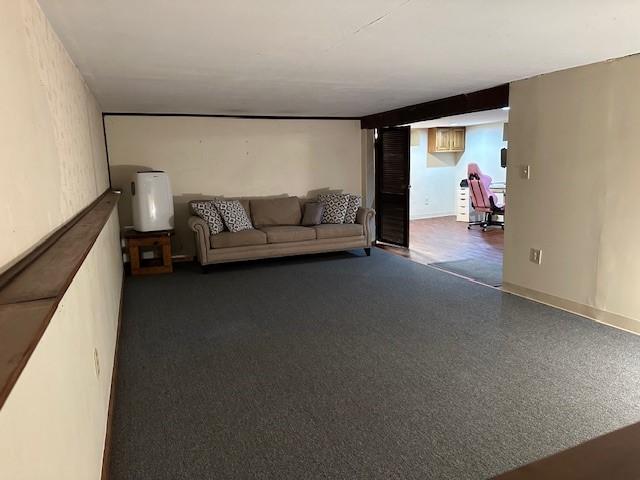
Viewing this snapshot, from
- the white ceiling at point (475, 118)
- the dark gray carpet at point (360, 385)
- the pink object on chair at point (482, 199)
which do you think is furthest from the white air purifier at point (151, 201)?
the pink object on chair at point (482, 199)

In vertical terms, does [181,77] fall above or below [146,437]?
above

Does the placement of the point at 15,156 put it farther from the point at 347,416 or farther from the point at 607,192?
the point at 607,192

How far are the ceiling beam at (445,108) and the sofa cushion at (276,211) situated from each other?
1661 millimetres

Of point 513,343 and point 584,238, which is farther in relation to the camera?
point 584,238

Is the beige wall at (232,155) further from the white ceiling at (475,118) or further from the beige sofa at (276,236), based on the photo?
the white ceiling at (475,118)

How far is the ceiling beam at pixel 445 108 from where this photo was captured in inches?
168

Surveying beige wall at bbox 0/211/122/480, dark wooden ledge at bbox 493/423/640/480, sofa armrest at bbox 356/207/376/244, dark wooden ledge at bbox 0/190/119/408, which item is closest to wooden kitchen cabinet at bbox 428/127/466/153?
sofa armrest at bbox 356/207/376/244

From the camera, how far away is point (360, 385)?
2.59m

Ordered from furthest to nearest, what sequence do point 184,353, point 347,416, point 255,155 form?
point 255,155 < point 184,353 < point 347,416

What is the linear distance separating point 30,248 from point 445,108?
452cm

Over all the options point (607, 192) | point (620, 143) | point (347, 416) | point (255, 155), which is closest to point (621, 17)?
point (620, 143)

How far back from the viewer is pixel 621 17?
2.27 m

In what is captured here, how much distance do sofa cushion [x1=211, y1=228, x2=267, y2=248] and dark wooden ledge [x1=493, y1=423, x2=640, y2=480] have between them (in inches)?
188

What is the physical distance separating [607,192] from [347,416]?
2.65 metres
